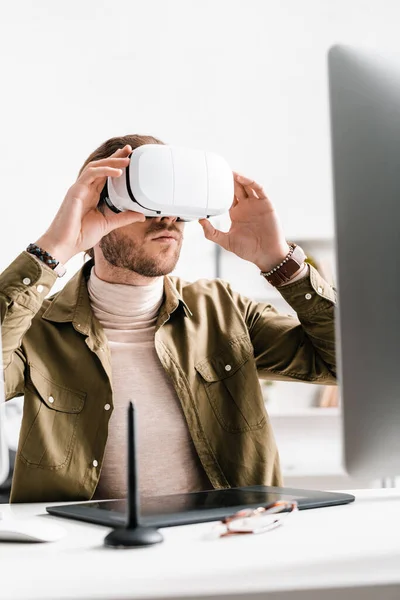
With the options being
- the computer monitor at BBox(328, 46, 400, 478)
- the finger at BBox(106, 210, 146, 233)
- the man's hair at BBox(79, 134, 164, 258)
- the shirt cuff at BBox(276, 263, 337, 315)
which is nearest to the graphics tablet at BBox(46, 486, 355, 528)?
the computer monitor at BBox(328, 46, 400, 478)

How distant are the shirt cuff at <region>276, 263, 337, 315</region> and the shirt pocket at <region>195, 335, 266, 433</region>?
0.15m

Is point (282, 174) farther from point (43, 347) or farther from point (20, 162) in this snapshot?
point (43, 347)

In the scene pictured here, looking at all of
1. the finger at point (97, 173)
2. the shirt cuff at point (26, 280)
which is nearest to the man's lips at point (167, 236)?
the finger at point (97, 173)

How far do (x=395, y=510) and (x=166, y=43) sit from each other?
294cm

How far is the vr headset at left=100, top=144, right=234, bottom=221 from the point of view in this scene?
120 centimetres

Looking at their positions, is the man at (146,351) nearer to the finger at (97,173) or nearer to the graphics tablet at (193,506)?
the finger at (97,173)

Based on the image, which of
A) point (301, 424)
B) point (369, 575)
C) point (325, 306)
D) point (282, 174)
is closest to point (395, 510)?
point (369, 575)

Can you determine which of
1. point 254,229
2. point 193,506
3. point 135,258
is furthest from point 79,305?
point 193,506

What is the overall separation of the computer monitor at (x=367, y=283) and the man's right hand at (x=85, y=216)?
63cm

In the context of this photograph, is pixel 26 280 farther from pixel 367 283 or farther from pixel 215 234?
pixel 367 283

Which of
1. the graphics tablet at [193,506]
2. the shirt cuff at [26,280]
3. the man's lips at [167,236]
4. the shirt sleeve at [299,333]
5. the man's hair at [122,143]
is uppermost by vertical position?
the man's hair at [122,143]

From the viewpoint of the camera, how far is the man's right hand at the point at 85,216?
132 centimetres

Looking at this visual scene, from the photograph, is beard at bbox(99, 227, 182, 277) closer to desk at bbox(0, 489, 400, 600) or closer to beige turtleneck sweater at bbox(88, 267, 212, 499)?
beige turtleneck sweater at bbox(88, 267, 212, 499)

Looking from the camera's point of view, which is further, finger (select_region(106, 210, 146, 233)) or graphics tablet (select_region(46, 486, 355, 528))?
finger (select_region(106, 210, 146, 233))
